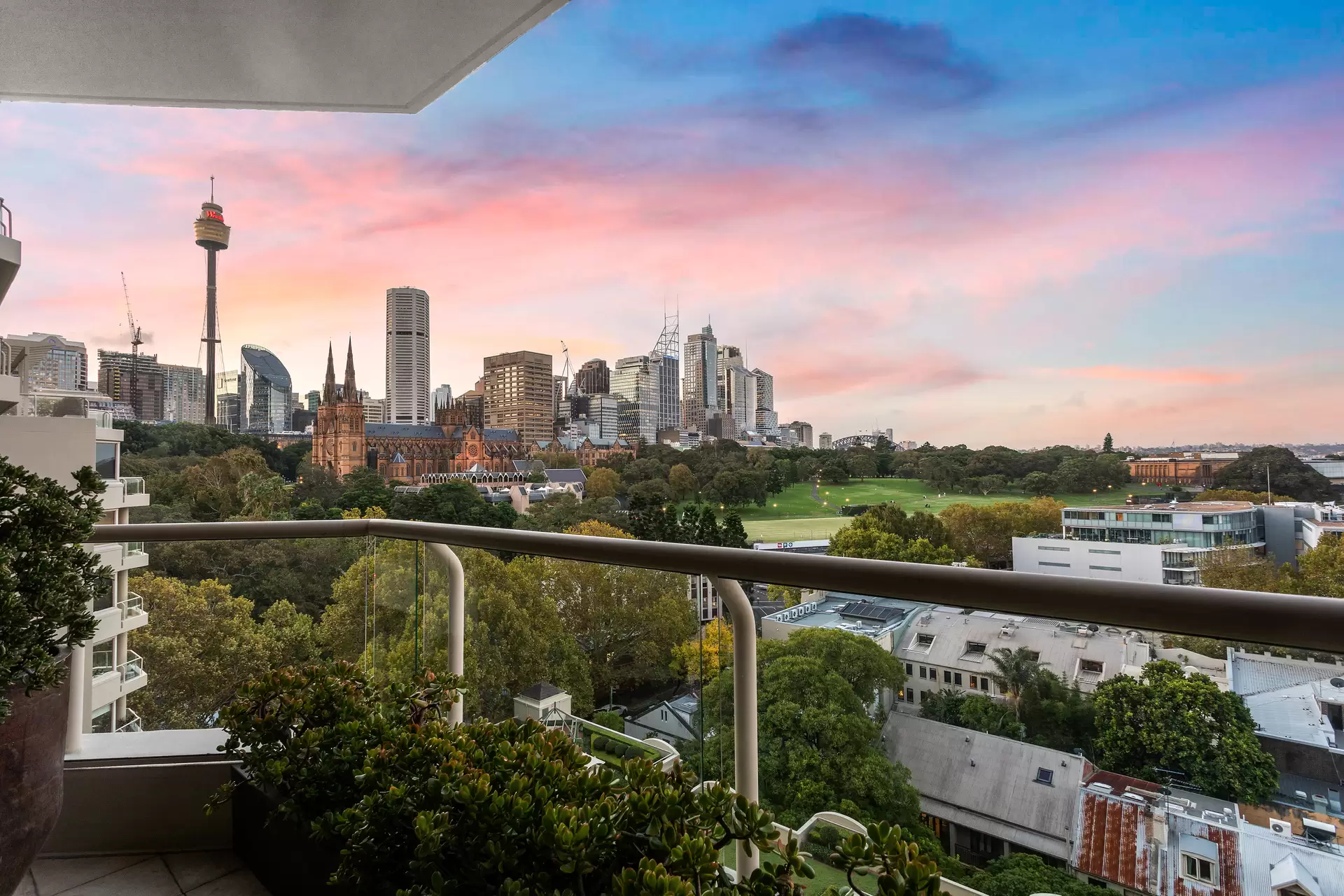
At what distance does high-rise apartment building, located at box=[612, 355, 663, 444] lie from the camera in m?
17.8

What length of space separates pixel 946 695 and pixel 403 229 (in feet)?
77.2

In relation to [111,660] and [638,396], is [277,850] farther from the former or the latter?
[638,396]

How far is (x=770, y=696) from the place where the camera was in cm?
131

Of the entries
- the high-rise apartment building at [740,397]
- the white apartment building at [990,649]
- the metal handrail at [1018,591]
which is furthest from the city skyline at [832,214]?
the white apartment building at [990,649]

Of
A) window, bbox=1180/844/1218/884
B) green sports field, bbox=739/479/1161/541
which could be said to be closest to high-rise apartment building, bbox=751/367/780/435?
green sports field, bbox=739/479/1161/541

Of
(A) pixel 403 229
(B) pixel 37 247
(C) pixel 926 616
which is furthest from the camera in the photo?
(A) pixel 403 229

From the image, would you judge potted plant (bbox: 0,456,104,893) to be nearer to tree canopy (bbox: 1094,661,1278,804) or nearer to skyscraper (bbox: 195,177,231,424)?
tree canopy (bbox: 1094,661,1278,804)

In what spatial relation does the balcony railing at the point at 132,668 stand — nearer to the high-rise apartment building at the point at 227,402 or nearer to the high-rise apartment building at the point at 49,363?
the high-rise apartment building at the point at 49,363

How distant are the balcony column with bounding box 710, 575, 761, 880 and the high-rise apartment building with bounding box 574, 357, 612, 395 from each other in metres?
18.6

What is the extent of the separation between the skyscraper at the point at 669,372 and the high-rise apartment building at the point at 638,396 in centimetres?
10

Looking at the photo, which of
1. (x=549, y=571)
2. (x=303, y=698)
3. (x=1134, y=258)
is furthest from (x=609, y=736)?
(x=1134, y=258)

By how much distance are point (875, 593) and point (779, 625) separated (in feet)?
0.74

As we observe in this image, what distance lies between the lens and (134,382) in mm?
15945

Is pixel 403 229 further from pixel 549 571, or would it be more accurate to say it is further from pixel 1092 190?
pixel 549 571
